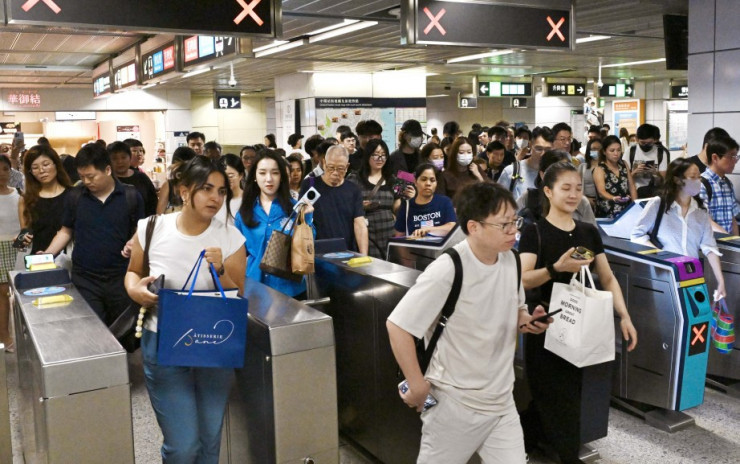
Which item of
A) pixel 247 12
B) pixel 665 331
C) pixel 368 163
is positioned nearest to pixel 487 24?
pixel 368 163

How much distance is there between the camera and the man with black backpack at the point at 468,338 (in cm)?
258

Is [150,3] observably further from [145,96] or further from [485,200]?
[145,96]

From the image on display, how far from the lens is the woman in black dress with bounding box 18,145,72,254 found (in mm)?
5340

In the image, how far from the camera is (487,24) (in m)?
5.59

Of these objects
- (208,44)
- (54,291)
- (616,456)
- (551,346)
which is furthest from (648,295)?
(208,44)

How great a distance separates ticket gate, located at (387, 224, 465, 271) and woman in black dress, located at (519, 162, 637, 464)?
123 cm

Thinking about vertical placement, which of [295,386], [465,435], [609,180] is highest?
[609,180]

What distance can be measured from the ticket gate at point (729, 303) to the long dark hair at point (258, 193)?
3.07 metres

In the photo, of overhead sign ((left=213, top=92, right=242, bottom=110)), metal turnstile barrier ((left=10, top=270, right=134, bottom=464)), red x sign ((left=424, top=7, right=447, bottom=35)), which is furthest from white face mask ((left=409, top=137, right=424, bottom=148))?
overhead sign ((left=213, top=92, right=242, bottom=110))

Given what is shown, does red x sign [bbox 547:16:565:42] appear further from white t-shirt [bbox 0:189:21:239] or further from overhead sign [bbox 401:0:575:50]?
white t-shirt [bbox 0:189:21:239]

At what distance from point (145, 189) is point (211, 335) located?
4.06 meters

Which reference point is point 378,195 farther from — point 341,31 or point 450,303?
point 341,31

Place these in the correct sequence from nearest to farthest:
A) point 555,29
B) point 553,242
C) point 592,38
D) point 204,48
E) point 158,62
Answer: point 553,242
point 555,29
point 204,48
point 158,62
point 592,38

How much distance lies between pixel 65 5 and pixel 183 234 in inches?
86.8
